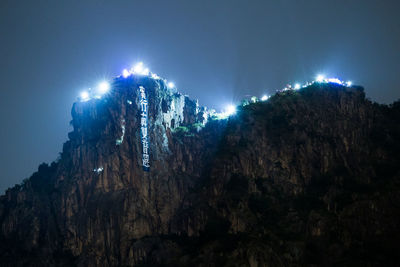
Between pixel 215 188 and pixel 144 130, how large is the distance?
2922 cm

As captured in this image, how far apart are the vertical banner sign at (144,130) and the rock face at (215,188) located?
158 cm

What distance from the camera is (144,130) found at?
136m

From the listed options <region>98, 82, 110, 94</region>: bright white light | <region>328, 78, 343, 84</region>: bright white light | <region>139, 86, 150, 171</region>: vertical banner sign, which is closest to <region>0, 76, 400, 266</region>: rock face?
<region>139, 86, 150, 171</region>: vertical banner sign

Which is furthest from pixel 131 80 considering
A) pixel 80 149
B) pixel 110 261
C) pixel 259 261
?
pixel 259 261

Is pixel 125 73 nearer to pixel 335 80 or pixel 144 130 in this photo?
pixel 144 130

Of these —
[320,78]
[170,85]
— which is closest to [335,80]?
[320,78]

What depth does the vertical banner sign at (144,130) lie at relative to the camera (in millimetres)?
132625

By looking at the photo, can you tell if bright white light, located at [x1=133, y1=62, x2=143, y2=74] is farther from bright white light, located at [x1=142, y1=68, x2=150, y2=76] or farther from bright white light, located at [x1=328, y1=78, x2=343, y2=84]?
bright white light, located at [x1=328, y1=78, x2=343, y2=84]

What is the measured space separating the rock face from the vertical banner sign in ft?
5.18

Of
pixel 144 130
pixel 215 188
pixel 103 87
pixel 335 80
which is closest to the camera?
pixel 215 188

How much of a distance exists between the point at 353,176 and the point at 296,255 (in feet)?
113

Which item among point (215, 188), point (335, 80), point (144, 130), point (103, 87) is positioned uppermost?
point (335, 80)

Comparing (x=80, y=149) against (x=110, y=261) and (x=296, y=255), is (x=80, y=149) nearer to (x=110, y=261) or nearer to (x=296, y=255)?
(x=110, y=261)

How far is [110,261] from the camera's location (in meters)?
121
